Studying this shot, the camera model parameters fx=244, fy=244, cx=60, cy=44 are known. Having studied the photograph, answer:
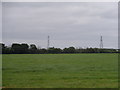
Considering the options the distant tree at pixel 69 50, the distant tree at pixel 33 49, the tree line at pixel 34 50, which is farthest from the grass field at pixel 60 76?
the distant tree at pixel 69 50

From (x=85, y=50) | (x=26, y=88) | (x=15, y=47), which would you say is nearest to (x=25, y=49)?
(x=15, y=47)

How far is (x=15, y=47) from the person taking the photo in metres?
52.3

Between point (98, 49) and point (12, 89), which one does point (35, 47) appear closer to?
point (98, 49)

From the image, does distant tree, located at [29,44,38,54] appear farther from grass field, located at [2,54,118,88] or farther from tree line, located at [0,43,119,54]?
grass field, located at [2,54,118,88]

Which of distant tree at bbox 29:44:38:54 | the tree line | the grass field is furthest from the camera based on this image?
distant tree at bbox 29:44:38:54

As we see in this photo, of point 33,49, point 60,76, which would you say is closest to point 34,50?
point 33,49

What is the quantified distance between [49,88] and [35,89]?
491 millimetres

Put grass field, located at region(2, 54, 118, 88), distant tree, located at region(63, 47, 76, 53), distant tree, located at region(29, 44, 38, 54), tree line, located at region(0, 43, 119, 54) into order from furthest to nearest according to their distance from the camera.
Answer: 1. distant tree, located at region(63, 47, 76, 53)
2. distant tree, located at region(29, 44, 38, 54)
3. tree line, located at region(0, 43, 119, 54)
4. grass field, located at region(2, 54, 118, 88)

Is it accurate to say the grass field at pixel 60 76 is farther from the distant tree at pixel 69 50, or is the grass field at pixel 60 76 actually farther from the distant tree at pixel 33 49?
the distant tree at pixel 69 50

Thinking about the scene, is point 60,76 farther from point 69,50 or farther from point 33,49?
point 69,50

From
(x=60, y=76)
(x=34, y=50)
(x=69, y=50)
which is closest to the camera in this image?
(x=60, y=76)

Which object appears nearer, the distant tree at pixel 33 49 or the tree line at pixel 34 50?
the tree line at pixel 34 50

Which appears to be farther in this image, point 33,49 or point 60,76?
point 33,49

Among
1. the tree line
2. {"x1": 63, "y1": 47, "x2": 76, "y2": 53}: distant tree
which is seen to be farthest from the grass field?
{"x1": 63, "y1": 47, "x2": 76, "y2": 53}: distant tree
